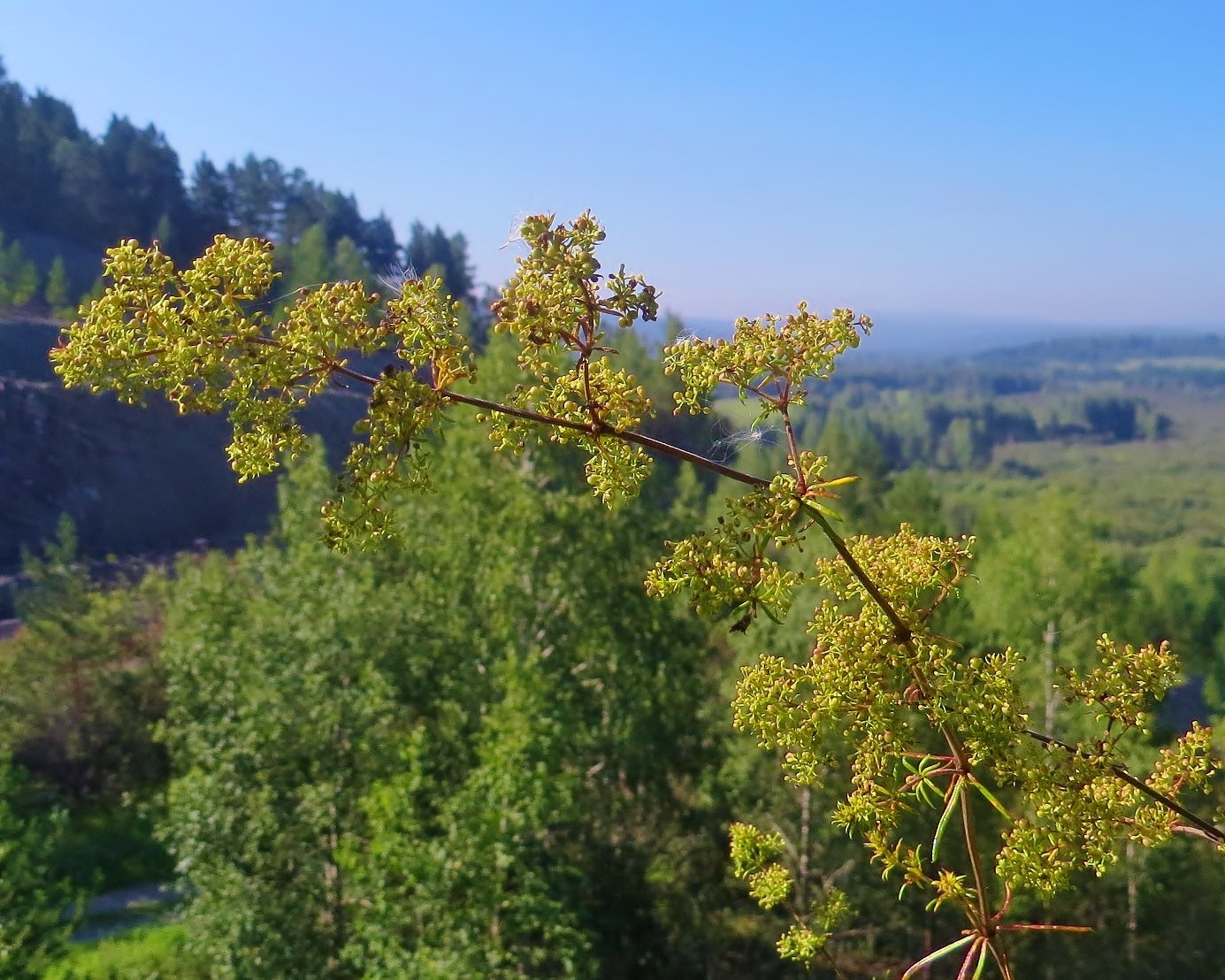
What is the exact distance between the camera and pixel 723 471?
188cm

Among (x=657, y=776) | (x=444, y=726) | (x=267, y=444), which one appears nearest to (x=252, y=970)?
(x=444, y=726)

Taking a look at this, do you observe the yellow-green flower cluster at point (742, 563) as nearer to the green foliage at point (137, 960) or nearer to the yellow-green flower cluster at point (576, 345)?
the yellow-green flower cluster at point (576, 345)

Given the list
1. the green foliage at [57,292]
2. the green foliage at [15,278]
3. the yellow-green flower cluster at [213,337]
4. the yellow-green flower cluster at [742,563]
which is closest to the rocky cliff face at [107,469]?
the green foliage at [57,292]

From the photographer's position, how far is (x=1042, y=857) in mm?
2336

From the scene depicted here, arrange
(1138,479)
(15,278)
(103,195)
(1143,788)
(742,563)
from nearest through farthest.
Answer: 1. (742,563)
2. (1143,788)
3. (15,278)
4. (103,195)
5. (1138,479)

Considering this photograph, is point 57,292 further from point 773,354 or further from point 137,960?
point 773,354

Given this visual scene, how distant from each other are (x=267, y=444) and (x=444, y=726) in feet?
43.4

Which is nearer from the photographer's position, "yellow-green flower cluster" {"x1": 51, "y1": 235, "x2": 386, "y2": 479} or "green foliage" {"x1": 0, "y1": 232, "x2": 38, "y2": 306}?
"yellow-green flower cluster" {"x1": 51, "y1": 235, "x2": 386, "y2": 479}

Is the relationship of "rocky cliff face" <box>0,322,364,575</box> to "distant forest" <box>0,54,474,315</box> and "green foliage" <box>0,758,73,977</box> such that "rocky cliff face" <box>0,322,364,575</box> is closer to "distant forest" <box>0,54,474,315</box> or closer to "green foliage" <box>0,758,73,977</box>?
"distant forest" <box>0,54,474,315</box>

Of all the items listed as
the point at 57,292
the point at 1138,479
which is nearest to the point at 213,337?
the point at 57,292

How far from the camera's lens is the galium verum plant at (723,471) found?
1960 mm

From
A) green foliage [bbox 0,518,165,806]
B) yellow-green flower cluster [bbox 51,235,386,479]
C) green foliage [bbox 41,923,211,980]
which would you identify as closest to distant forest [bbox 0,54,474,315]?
green foliage [bbox 0,518,165,806]

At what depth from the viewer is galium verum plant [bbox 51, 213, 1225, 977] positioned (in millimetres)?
1960

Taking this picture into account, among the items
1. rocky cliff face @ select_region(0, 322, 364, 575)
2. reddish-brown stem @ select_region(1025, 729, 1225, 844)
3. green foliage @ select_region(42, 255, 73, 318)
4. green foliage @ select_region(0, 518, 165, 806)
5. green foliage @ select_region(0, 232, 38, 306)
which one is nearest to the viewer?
reddish-brown stem @ select_region(1025, 729, 1225, 844)
